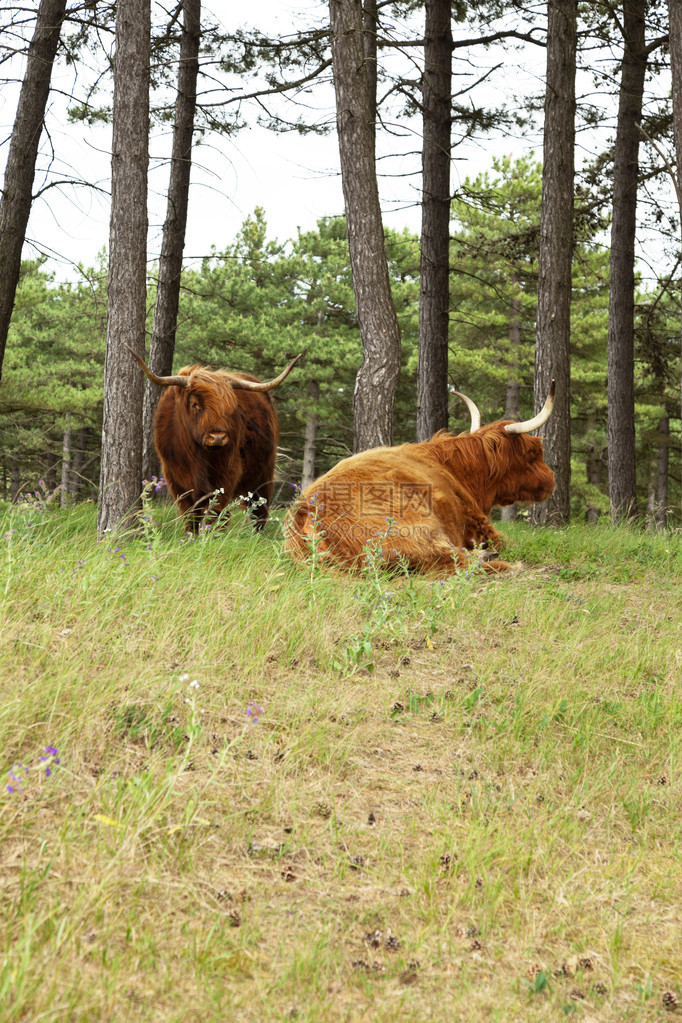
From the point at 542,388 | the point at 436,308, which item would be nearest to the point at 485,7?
the point at 436,308

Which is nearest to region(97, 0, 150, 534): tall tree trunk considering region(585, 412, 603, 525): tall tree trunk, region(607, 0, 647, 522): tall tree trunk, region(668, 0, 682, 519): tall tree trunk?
region(668, 0, 682, 519): tall tree trunk

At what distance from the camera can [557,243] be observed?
11125 mm

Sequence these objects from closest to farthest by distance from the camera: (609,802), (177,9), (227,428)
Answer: (609,802), (227,428), (177,9)

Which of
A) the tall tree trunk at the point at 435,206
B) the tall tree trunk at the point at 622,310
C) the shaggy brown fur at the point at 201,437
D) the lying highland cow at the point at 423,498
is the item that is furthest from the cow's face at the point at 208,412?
the tall tree trunk at the point at 622,310

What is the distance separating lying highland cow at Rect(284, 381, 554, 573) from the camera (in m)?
6.21

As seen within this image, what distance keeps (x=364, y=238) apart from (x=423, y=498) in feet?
10.4

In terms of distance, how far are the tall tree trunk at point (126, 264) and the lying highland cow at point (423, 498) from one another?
64.7 inches

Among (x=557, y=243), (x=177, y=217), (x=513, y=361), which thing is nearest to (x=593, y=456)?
(x=513, y=361)

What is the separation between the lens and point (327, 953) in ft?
7.92

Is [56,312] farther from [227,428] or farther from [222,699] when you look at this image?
[222,699]

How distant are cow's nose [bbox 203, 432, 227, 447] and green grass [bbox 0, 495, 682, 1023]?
220cm

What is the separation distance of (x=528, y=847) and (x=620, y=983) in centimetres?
58

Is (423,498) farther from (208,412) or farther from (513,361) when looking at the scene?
(513,361)

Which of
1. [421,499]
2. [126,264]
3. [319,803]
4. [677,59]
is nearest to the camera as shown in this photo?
[319,803]
